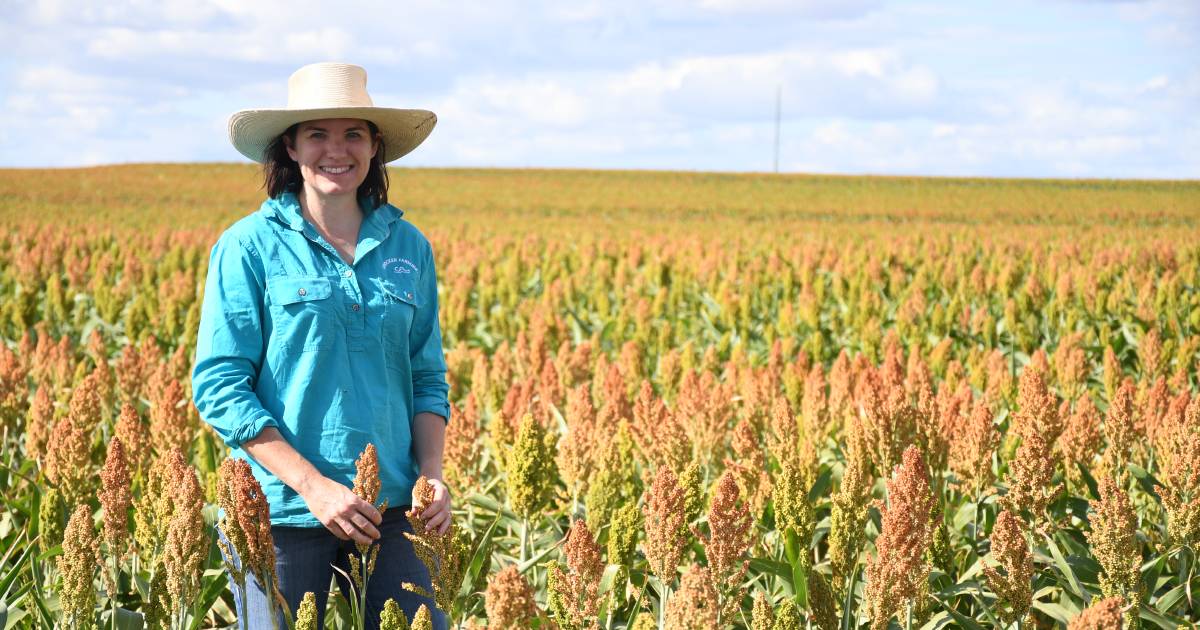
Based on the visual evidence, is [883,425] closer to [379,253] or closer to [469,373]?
[379,253]

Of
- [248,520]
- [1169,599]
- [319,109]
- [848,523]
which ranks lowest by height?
[1169,599]

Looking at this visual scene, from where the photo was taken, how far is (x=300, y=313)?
8.62ft

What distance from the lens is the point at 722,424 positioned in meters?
3.90

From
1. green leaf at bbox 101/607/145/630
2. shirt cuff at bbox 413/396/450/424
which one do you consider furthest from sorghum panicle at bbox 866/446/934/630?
green leaf at bbox 101/607/145/630

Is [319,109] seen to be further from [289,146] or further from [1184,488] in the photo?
[1184,488]

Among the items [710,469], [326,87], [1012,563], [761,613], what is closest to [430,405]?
[326,87]

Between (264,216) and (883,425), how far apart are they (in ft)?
5.88

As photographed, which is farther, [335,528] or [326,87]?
[326,87]

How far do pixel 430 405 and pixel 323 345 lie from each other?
1.22 ft

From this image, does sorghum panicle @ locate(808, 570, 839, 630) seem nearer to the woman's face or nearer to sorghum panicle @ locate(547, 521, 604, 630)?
sorghum panicle @ locate(547, 521, 604, 630)

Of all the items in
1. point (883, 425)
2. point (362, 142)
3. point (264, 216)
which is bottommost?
point (883, 425)

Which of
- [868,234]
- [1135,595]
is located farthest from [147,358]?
[868,234]

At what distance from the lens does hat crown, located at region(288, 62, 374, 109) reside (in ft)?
9.04

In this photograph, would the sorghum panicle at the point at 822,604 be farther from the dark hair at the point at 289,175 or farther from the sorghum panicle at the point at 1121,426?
the sorghum panicle at the point at 1121,426
